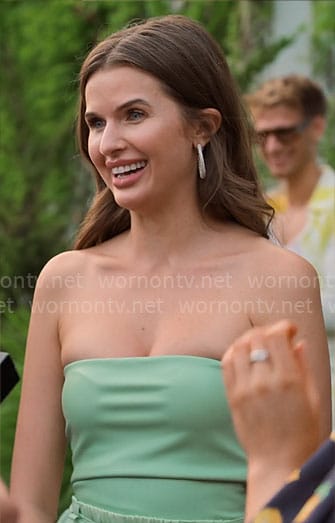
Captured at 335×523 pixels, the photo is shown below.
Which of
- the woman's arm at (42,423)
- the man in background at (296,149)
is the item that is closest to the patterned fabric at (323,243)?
the man in background at (296,149)

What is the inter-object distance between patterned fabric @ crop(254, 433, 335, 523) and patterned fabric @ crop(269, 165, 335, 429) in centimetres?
311

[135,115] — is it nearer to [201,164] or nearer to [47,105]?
[201,164]

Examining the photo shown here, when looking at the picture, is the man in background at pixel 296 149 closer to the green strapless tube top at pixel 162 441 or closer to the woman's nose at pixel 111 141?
the woman's nose at pixel 111 141

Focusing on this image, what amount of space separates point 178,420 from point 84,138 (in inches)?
31.8

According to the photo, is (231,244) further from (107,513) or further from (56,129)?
(56,129)

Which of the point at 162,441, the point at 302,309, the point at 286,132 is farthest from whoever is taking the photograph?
the point at 286,132

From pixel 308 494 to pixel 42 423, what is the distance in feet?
4.27

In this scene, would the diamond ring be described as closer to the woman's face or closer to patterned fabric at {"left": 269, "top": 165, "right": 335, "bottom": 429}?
the woman's face

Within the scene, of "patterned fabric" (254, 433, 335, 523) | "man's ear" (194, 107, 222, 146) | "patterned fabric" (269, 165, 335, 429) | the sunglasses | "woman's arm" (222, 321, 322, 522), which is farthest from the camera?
the sunglasses

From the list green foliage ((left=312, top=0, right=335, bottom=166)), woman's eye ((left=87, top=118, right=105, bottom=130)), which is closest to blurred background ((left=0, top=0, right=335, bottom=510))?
green foliage ((left=312, top=0, right=335, bottom=166))

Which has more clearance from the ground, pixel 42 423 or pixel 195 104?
pixel 195 104

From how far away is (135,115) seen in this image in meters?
2.64

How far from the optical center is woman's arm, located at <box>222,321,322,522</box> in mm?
1503

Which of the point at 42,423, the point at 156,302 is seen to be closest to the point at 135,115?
the point at 156,302
